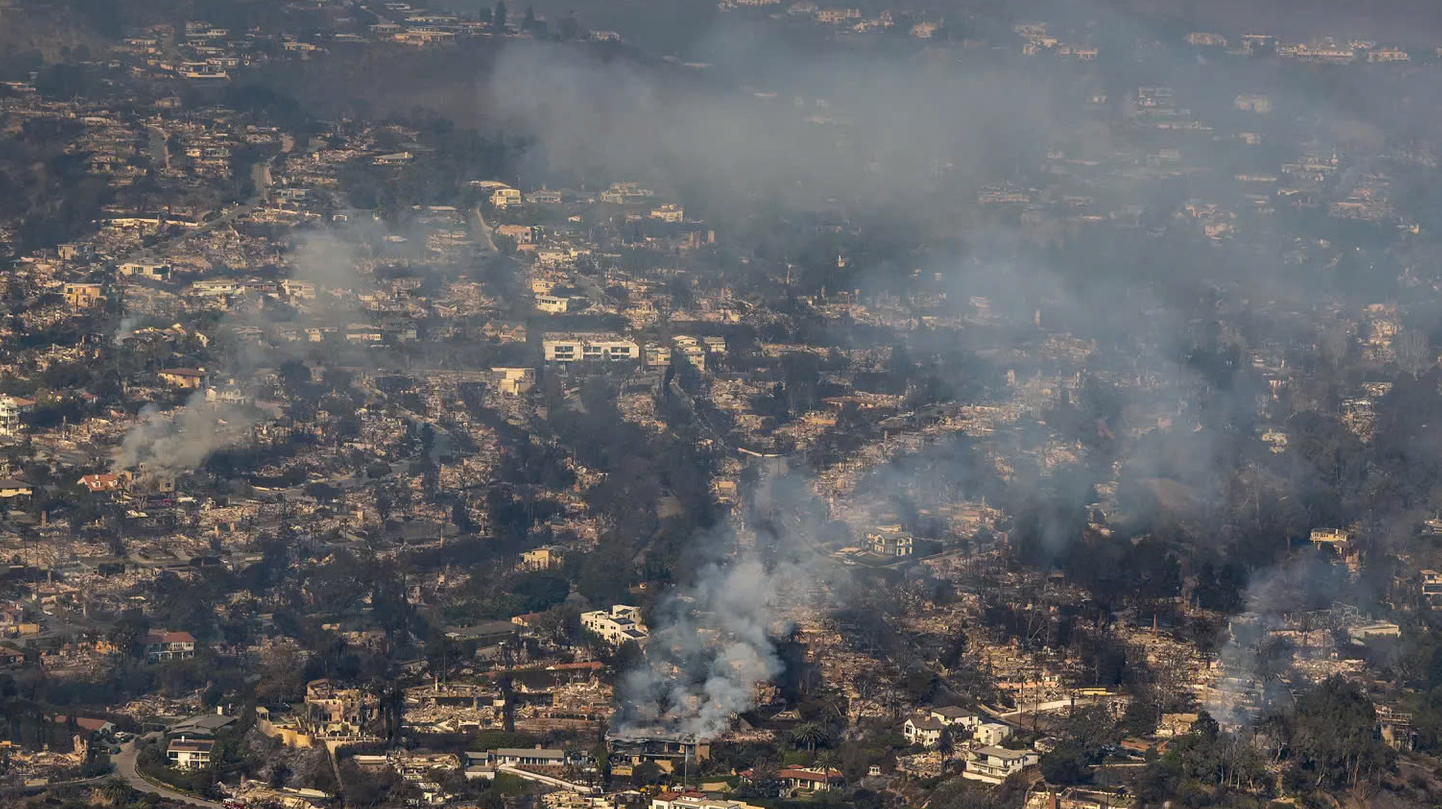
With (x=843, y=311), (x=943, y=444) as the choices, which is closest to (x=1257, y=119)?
(x=843, y=311)

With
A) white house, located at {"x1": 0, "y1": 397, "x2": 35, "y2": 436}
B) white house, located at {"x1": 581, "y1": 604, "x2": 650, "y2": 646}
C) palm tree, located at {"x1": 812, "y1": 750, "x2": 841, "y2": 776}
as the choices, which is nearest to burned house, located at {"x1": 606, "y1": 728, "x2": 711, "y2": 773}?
palm tree, located at {"x1": 812, "y1": 750, "x2": 841, "y2": 776}

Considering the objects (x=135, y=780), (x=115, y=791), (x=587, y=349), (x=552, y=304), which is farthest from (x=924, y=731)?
(x=552, y=304)

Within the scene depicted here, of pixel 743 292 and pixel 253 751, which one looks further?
pixel 743 292

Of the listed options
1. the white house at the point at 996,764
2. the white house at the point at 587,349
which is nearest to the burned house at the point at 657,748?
the white house at the point at 996,764

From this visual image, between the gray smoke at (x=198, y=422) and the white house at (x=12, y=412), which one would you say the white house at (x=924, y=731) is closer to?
the gray smoke at (x=198, y=422)

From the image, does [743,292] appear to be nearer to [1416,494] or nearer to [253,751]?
[1416,494]

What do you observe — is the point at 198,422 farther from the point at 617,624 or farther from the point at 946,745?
the point at 946,745
